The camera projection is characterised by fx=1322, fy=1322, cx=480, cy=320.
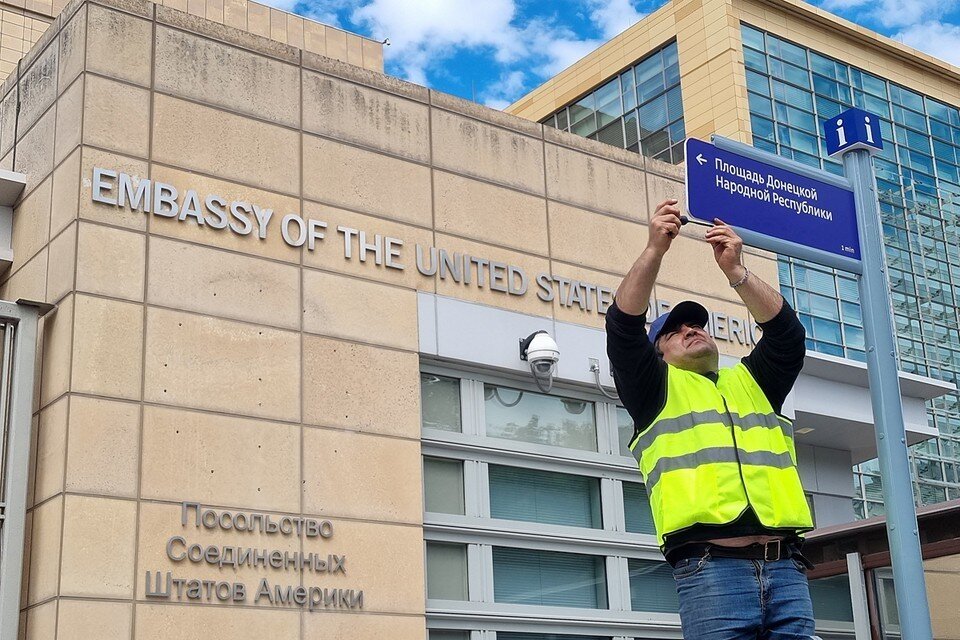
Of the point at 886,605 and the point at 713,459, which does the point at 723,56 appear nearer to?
the point at 886,605

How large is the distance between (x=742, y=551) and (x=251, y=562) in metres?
6.62

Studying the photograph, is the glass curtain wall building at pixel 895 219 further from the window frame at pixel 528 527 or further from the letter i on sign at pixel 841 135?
the letter i on sign at pixel 841 135

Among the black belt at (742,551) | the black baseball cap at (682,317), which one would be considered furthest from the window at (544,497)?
the black belt at (742,551)

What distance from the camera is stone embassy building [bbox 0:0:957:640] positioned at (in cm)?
1014

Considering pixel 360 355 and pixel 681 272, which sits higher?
pixel 681 272

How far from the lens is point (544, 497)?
500 inches

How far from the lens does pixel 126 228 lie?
35.0 ft

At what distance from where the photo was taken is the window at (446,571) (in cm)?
1173

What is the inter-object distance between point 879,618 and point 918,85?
1288 inches

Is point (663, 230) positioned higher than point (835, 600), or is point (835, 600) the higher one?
point (663, 230)

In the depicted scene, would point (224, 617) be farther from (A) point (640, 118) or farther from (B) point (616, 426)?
(A) point (640, 118)

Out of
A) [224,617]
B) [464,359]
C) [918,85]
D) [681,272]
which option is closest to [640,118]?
[918,85]

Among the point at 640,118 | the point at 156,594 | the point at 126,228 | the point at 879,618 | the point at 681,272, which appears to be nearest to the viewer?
the point at 156,594

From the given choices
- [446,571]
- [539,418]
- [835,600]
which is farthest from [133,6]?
[835,600]
